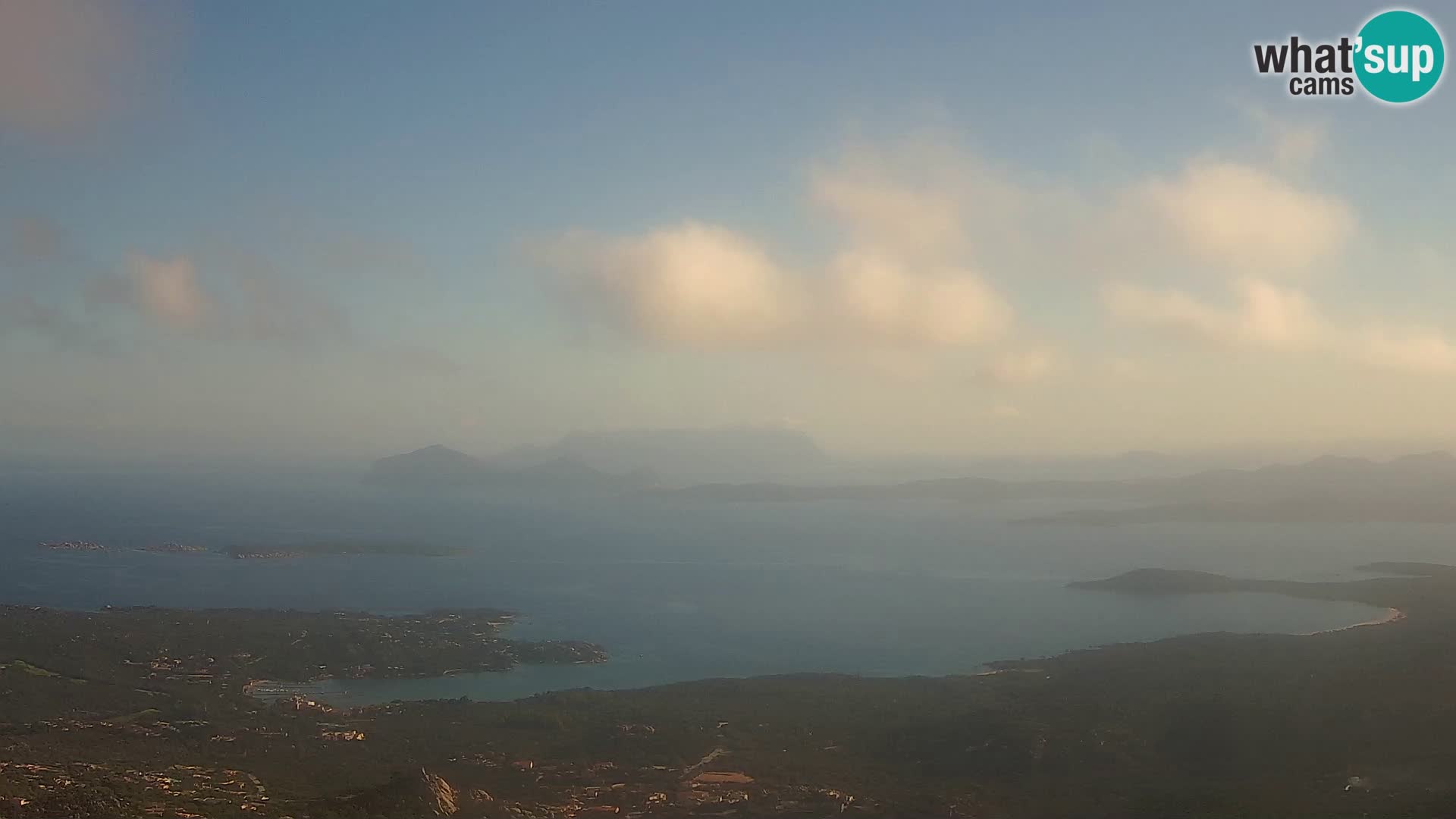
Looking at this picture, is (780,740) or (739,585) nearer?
(780,740)

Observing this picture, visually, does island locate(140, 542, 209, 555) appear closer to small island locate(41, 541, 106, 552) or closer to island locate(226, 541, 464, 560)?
island locate(226, 541, 464, 560)

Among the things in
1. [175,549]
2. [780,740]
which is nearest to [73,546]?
[175,549]

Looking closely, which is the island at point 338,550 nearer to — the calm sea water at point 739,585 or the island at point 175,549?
the island at point 175,549

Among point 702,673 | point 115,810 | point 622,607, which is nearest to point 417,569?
point 622,607

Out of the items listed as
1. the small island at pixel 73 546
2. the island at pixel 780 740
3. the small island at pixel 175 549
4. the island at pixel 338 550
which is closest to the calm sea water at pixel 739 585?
the small island at pixel 73 546

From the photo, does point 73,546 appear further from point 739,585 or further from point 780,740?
point 780,740
